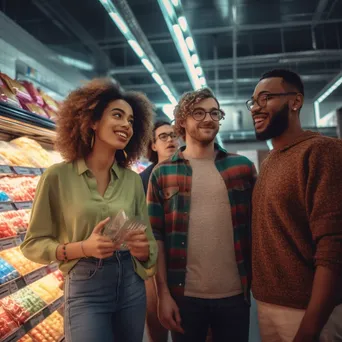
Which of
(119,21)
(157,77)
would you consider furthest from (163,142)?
(157,77)

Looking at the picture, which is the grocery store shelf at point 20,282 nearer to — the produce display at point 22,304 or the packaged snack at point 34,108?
the produce display at point 22,304

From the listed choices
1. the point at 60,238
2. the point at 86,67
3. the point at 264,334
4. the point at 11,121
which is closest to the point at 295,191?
the point at 264,334

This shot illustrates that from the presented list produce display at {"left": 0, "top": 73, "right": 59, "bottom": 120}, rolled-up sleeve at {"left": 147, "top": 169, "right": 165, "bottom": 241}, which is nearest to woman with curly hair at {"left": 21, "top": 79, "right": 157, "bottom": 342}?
rolled-up sleeve at {"left": 147, "top": 169, "right": 165, "bottom": 241}

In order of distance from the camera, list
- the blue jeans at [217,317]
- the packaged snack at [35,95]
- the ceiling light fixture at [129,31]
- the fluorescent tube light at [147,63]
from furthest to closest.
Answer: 1. the fluorescent tube light at [147,63]
2. the ceiling light fixture at [129,31]
3. the packaged snack at [35,95]
4. the blue jeans at [217,317]

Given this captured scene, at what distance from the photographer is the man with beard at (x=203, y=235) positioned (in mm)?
1747

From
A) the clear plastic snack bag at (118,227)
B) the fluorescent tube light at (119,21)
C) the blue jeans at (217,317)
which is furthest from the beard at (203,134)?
the fluorescent tube light at (119,21)

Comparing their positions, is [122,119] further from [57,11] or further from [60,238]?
[57,11]

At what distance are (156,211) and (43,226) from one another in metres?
0.75

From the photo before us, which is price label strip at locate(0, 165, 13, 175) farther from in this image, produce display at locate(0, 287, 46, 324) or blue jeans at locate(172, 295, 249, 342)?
blue jeans at locate(172, 295, 249, 342)

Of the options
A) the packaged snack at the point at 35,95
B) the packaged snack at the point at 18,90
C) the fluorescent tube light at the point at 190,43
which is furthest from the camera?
the fluorescent tube light at the point at 190,43

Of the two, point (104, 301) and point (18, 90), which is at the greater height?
point (18, 90)

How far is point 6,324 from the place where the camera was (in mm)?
1999

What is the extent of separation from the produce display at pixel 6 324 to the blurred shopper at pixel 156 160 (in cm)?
111

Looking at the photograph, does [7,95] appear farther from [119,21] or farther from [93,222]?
[119,21]
